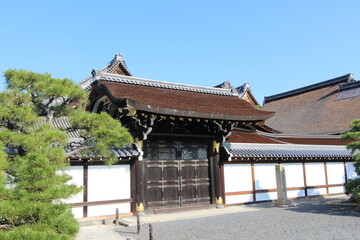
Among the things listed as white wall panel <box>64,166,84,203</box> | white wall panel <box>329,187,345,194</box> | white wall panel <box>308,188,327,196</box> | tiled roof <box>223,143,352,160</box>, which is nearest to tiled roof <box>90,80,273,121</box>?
tiled roof <box>223,143,352,160</box>

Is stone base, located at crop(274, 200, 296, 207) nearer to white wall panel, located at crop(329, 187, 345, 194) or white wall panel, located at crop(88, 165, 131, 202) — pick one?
white wall panel, located at crop(329, 187, 345, 194)

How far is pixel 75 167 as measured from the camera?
9.52 meters

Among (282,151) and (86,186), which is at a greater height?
(282,151)

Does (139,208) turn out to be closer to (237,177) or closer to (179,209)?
(179,209)

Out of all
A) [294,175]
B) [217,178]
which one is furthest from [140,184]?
[294,175]

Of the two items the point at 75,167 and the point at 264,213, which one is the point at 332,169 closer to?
the point at 264,213

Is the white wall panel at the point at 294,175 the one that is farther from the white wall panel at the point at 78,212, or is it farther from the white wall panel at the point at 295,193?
the white wall panel at the point at 78,212

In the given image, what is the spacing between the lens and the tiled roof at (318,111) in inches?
890

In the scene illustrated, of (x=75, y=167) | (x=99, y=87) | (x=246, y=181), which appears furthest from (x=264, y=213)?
(x=99, y=87)

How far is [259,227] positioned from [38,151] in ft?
19.0

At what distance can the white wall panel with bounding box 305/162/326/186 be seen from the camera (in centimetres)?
1427

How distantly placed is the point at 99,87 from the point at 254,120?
5714 millimetres

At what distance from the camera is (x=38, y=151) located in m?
5.02

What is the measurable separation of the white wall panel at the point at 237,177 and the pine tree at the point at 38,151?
5.86 metres
